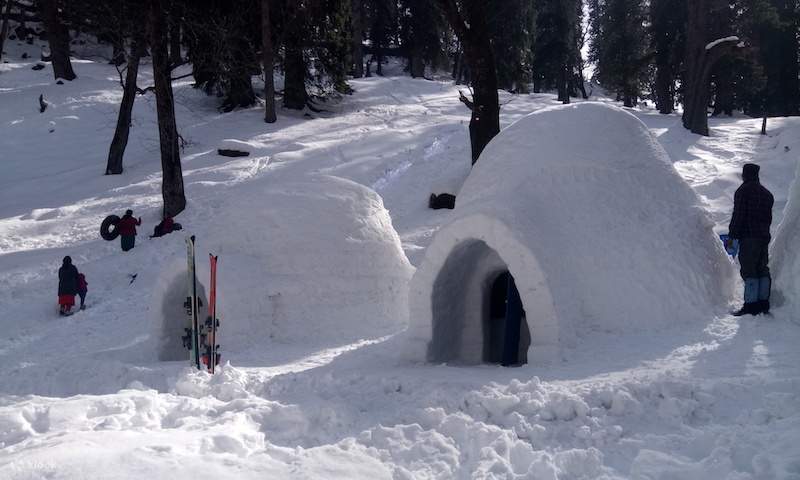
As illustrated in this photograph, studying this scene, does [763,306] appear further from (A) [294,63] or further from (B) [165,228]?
(A) [294,63]

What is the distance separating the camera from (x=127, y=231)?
Answer: 49.5 ft

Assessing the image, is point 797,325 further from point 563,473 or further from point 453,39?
point 453,39

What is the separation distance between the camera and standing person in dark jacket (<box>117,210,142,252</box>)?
15.1 meters

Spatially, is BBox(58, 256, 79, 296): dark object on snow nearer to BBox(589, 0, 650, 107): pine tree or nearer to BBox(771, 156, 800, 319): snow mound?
BBox(771, 156, 800, 319): snow mound

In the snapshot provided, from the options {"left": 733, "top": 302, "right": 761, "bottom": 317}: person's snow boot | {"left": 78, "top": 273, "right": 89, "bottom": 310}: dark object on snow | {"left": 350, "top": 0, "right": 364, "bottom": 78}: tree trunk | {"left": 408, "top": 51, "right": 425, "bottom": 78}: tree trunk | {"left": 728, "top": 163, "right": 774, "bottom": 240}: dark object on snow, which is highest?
{"left": 350, "top": 0, "right": 364, "bottom": 78}: tree trunk

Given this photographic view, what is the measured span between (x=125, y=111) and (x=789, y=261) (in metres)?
17.0

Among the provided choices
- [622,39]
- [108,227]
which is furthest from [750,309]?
[622,39]

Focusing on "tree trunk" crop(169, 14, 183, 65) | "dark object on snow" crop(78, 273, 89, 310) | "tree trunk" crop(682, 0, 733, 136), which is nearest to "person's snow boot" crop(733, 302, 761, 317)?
"dark object on snow" crop(78, 273, 89, 310)

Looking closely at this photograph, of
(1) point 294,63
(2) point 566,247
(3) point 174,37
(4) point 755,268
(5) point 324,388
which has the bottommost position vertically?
(5) point 324,388

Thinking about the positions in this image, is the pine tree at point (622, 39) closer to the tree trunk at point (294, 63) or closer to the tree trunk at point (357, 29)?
the tree trunk at point (357, 29)

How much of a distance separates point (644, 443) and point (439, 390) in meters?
1.68

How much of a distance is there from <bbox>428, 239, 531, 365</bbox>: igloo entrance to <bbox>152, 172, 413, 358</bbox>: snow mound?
1.68 meters

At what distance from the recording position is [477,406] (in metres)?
5.06

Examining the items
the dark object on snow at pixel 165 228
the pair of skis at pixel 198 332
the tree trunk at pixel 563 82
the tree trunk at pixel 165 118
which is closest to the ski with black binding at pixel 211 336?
the pair of skis at pixel 198 332
